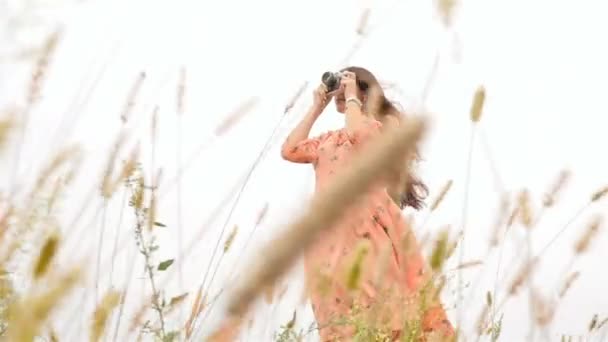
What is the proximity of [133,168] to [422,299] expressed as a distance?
50cm

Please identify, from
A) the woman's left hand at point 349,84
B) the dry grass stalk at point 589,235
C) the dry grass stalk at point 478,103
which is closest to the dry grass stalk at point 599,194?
the dry grass stalk at point 589,235

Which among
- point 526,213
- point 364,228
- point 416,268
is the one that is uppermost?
point 364,228

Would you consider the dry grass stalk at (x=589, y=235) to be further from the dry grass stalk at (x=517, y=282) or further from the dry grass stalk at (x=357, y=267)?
the dry grass stalk at (x=357, y=267)

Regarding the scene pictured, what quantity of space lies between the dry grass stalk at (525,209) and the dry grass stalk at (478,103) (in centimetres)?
31

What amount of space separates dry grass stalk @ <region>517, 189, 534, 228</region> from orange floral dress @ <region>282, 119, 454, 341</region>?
201mm

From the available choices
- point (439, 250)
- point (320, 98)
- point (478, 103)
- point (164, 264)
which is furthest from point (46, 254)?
point (320, 98)

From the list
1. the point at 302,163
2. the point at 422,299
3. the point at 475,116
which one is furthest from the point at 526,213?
the point at 302,163

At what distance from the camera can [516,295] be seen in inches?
52.2

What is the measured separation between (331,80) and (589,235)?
1.89m

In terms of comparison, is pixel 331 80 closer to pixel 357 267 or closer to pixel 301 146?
pixel 301 146

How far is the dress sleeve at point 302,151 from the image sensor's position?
313 centimetres

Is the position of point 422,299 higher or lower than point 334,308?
lower

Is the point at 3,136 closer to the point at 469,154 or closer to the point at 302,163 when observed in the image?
the point at 469,154

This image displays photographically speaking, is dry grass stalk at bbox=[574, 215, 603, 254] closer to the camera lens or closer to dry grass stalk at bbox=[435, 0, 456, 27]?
dry grass stalk at bbox=[435, 0, 456, 27]
